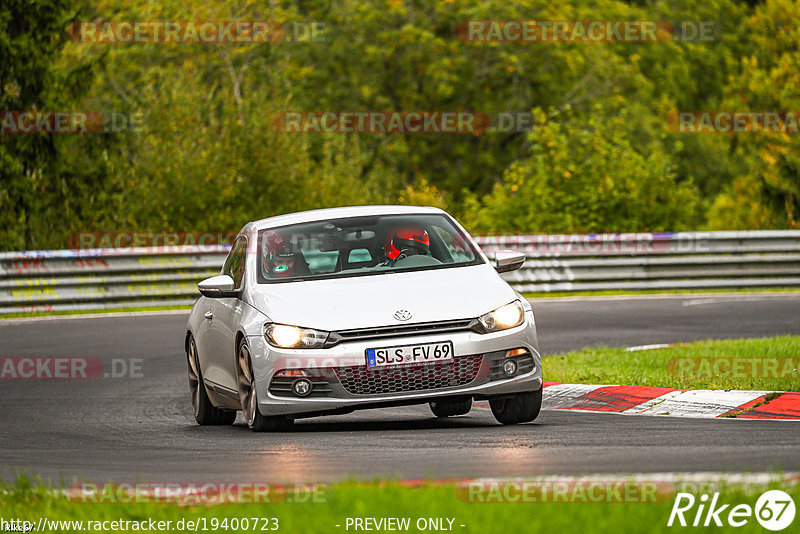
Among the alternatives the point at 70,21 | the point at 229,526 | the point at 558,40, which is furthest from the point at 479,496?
the point at 558,40

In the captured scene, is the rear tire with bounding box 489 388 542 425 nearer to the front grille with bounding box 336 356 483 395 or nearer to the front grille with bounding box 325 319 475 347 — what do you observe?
the front grille with bounding box 336 356 483 395

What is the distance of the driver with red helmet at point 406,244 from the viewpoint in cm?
1041

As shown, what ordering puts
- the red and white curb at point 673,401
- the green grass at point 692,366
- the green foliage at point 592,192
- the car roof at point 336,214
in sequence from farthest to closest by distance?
the green foliage at point 592,192 → the green grass at point 692,366 → the car roof at point 336,214 → the red and white curb at point 673,401

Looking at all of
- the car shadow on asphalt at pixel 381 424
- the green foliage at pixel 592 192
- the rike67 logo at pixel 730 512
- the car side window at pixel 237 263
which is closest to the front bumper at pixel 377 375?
the car shadow on asphalt at pixel 381 424

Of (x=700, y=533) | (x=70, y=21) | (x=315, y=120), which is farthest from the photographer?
(x=315, y=120)

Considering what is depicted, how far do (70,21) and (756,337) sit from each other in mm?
15309

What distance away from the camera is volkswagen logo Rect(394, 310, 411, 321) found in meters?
9.20

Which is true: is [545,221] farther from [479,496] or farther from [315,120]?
[479,496]

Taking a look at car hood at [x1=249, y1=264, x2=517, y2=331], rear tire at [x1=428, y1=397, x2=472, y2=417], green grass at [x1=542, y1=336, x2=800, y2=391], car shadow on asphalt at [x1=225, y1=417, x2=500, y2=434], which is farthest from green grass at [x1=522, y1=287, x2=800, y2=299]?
car hood at [x1=249, y1=264, x2=517, y2=331]

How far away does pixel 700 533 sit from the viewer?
5.30 meters

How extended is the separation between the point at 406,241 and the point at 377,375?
1629 mm

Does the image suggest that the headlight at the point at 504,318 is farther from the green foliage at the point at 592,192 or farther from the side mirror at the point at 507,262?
the green foliage at the point at 592,192

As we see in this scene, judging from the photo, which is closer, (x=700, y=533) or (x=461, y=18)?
(x=700, y=533)

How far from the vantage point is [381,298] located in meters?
9.44
